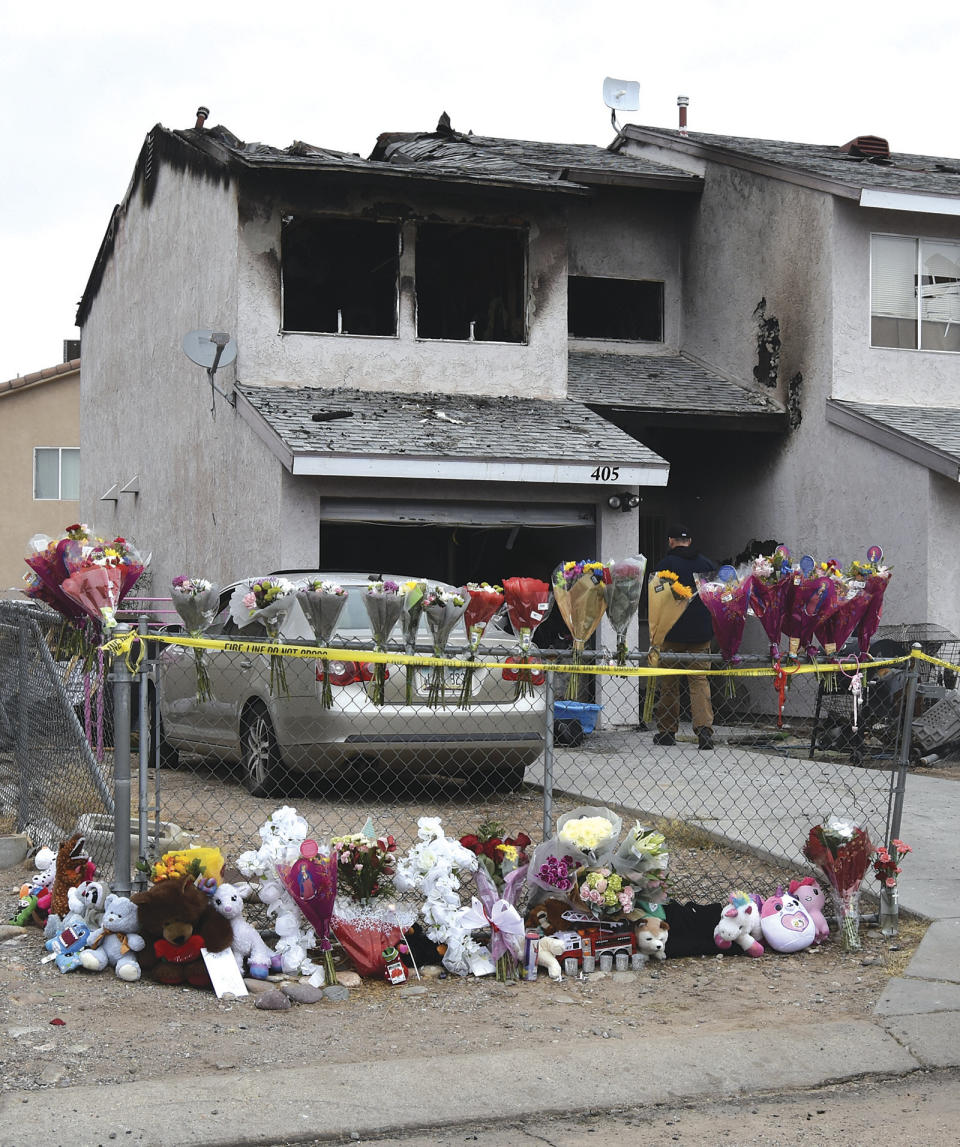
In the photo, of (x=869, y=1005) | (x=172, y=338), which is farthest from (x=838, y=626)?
(x=172, y=338)

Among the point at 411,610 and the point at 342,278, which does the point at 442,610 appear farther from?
the point at 342,278

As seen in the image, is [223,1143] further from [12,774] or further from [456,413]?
[456,413]

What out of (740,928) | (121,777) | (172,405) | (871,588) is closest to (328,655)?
(121,777)

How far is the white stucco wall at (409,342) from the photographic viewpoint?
14.3 m

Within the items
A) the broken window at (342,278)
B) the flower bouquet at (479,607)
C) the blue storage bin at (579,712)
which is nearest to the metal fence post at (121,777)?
the flower bouquet at (479,607)

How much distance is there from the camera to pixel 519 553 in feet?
53.1

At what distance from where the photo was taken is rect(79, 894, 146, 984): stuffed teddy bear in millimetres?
5348

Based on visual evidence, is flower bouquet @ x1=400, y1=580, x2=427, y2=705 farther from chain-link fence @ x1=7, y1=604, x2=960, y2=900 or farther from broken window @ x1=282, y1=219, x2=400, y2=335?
broken window @ x1=282, y1=219, x2=400, y2=335

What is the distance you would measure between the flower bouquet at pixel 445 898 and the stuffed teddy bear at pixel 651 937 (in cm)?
66

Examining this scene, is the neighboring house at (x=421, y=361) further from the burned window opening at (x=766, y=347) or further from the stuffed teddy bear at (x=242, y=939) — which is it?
the stuffed teddy bear at (x=242, y=939)

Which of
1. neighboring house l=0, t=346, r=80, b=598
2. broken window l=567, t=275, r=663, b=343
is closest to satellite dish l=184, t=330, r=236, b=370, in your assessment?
broken window l=567, t=275, r=663, b=343

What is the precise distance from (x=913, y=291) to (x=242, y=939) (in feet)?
41.7

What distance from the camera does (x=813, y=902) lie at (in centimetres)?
605

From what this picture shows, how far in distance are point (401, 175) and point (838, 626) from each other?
9.13 m
